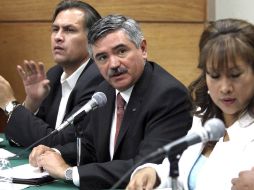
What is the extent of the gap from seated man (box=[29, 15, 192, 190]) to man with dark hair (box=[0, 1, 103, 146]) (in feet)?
1.46

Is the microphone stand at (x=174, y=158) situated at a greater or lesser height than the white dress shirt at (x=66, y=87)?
lesser

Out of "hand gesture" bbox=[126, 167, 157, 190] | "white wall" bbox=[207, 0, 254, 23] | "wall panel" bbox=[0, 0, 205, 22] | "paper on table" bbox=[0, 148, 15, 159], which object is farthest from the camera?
"wall panel" bbox=[0, 0, 205, 22]

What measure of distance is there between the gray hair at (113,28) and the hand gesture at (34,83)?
660mm

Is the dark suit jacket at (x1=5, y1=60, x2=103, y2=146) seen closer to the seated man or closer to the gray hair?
the seated man

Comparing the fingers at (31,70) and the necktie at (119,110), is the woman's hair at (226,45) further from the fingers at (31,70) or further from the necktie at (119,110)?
the fingers at (31,70)

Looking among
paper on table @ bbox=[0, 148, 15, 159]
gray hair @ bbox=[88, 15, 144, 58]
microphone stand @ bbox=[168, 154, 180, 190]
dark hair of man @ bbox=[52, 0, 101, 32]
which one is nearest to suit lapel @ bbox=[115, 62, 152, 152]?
gray hair @ bbox=[88, 15, 144, 58]

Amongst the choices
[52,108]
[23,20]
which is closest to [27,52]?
[23,20]

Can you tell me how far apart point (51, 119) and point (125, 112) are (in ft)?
2.73

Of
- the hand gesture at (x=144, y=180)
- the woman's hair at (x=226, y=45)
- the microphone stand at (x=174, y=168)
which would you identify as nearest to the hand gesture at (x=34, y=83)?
the hand gesture at (x=144, y=180)

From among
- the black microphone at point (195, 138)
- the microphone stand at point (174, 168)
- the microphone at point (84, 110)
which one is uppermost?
the microphone at point (84, 110)

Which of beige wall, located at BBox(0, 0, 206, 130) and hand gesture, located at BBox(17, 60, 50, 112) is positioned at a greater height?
beige wall, located at BBox(0, 0, 206, 130)

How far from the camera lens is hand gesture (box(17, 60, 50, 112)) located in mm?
3043

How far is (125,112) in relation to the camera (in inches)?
95.0

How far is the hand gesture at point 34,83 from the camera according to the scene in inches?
120
